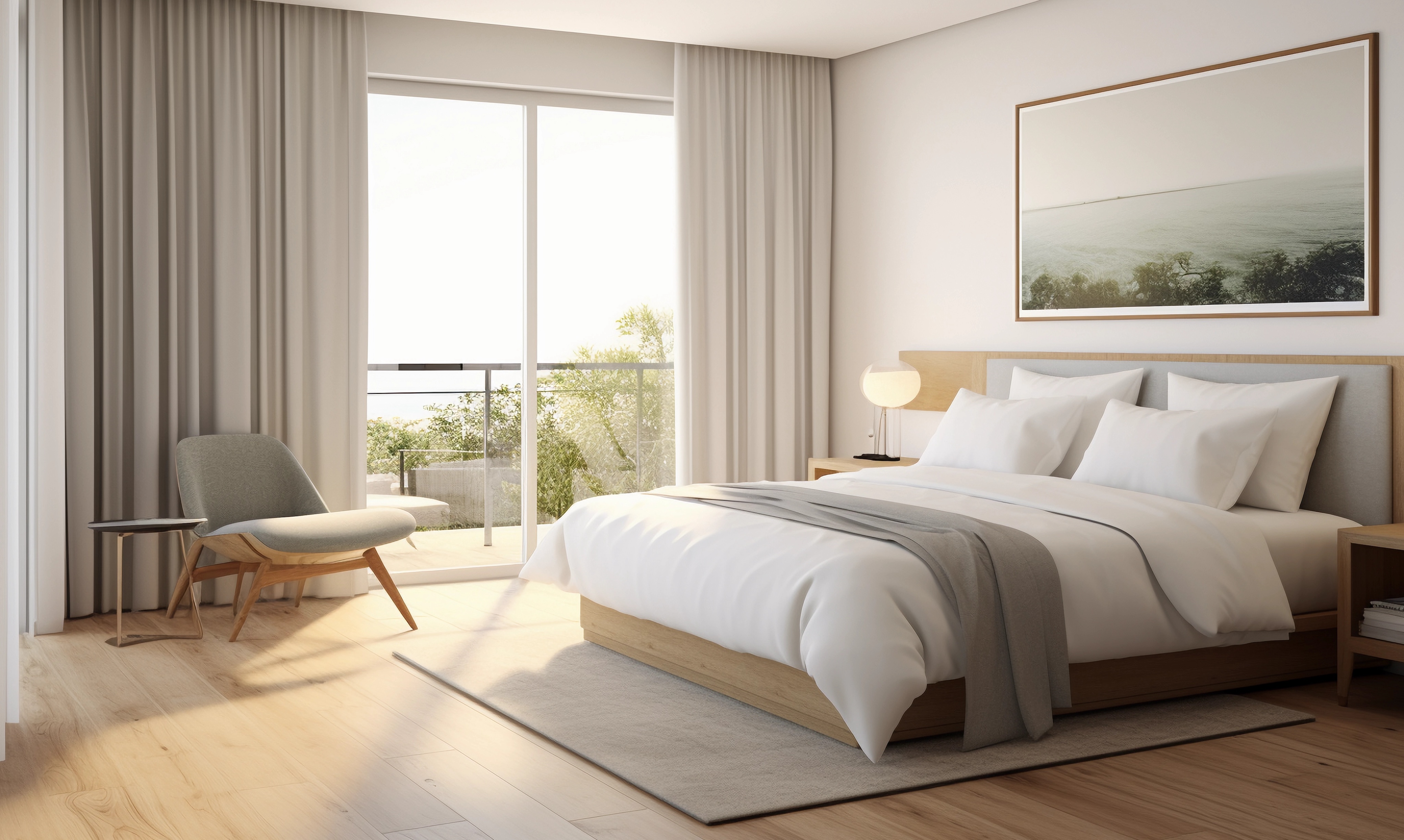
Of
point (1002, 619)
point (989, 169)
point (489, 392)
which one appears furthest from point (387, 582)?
point (989, 169)

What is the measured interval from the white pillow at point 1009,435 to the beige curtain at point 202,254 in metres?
2.62

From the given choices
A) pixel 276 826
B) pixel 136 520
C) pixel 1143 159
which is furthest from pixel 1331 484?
pixel 136 520

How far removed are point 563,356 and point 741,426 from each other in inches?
40.3

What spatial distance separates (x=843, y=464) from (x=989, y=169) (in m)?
1.52

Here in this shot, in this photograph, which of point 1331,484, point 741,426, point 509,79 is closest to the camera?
point 1331,484

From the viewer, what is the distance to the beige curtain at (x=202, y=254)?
16.9ft

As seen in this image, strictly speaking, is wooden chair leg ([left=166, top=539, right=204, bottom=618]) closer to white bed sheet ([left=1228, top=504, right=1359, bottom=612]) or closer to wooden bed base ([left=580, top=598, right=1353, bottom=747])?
wooden bed base ([left=580, top=598, right=1353, bottom=747])

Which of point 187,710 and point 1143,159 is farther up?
point 1143,159

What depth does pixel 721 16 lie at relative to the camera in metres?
5.80

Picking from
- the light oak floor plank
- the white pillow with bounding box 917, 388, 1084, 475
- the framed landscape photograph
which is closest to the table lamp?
the framed landscape photograph

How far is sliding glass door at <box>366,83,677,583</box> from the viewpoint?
6008mm

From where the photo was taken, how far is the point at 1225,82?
4703 millimetres

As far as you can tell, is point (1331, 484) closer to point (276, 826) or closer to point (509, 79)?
point (276, 826)

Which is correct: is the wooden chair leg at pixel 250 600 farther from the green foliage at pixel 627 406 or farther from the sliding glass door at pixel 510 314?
the green foliage at pixel 627 406
